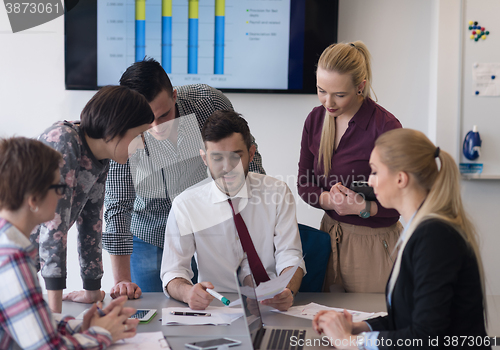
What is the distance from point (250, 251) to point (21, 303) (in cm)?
77

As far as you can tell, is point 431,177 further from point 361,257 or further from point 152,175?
point 152,175

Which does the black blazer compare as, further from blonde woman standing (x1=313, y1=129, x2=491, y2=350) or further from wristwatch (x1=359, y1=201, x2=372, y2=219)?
wristwatch (x1=359, y1=201, x2=372, y2=219)

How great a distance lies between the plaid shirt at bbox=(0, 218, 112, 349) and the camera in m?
0.84

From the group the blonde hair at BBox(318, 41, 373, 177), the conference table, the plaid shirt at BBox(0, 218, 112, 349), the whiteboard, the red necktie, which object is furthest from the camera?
the whiteboard

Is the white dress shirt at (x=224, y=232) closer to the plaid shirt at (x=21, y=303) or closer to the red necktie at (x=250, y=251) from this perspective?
the red necktie at (x=250, y=251)

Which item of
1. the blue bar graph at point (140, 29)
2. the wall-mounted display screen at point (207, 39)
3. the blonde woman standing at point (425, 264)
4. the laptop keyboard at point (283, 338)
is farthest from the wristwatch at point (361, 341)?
the blue bar graph at point (140, 29)

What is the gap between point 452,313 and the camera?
92 centimetres

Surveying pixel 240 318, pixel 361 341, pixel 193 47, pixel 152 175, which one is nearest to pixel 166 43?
pixel 193 47

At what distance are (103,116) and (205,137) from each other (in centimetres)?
42

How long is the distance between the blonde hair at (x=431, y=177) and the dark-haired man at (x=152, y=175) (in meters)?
0.77

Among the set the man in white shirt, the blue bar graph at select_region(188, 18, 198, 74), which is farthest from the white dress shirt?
the blue bar graph at select_region(188, 18, 198, 74)

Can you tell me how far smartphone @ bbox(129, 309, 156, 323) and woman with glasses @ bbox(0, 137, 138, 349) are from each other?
0.14m

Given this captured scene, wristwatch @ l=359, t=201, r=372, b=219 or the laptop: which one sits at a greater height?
wristwatch @ l=359, t=201, r=372, b=219

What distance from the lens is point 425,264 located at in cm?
90
